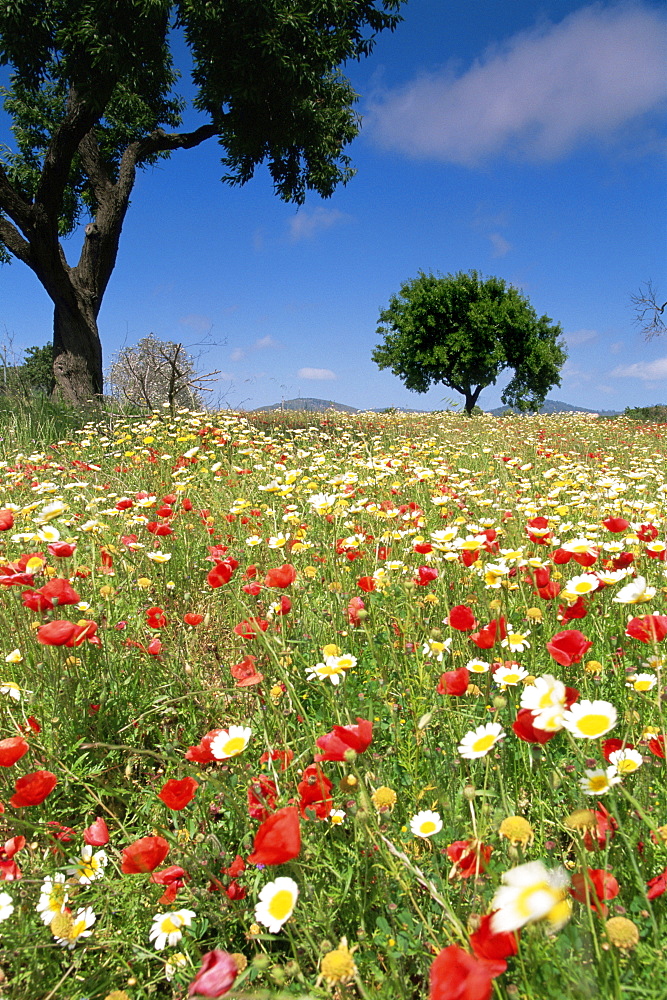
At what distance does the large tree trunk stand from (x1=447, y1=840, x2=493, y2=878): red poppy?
1247 centimetres

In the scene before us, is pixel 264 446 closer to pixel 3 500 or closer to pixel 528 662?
pixel 3 500

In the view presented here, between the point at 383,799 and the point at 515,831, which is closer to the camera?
the point at 515,831

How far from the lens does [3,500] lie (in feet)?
14.6

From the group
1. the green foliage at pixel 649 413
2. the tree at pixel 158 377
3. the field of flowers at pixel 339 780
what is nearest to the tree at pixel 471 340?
the green foliage at pixel 649 413

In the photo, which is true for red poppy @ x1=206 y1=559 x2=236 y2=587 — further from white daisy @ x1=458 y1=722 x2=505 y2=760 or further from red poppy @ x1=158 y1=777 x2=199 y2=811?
white daisy @ x1=458 y1=722 x2=505 y2=760

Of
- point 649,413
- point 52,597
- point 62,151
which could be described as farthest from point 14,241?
point 649,413

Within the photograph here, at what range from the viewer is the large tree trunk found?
1216cm

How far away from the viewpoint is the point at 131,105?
11953 millimetres

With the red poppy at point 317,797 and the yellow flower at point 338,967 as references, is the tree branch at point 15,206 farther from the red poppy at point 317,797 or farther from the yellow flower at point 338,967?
the yellow flower at point 338,967

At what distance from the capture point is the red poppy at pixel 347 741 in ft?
3.43

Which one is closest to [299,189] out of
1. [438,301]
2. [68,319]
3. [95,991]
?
[68,319]

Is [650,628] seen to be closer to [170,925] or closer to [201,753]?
[201,753]

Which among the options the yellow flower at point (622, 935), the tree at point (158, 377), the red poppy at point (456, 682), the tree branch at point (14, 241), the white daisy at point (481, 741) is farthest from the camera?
the tree branch at point (14, 241)

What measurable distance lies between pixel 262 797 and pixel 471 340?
36.9m
